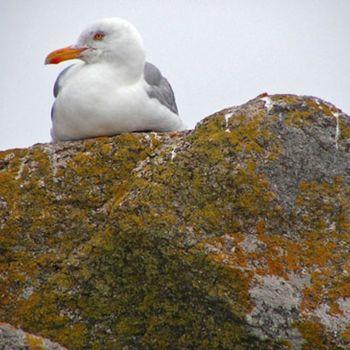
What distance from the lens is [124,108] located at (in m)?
6.93

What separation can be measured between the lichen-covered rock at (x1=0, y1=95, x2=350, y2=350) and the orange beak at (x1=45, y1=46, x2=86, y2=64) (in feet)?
5.81

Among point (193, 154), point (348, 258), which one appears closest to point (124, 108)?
point (193, 154)

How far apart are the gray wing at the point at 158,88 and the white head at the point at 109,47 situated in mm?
147

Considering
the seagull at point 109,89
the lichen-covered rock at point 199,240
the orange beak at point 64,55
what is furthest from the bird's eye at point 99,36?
the lichen-covered rock at point 199,240

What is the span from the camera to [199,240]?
202 inches

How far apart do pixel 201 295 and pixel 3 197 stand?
1.75m

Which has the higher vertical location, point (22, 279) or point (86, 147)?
point (86, 147)

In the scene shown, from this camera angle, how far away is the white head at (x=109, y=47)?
7324mm

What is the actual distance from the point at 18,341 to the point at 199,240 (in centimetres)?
133

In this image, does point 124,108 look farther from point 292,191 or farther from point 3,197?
point 292,191

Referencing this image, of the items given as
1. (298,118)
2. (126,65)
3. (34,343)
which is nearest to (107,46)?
(126,65)

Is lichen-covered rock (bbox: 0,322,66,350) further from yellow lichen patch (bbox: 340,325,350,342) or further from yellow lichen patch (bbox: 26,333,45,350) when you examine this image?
yellow lichen patch (bbox: 340,325,350,342)

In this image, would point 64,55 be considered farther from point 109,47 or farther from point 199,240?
point 199,240

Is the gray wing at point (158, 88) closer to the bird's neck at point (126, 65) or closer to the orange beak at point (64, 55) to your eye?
the bird's neck at point (126, 65)
